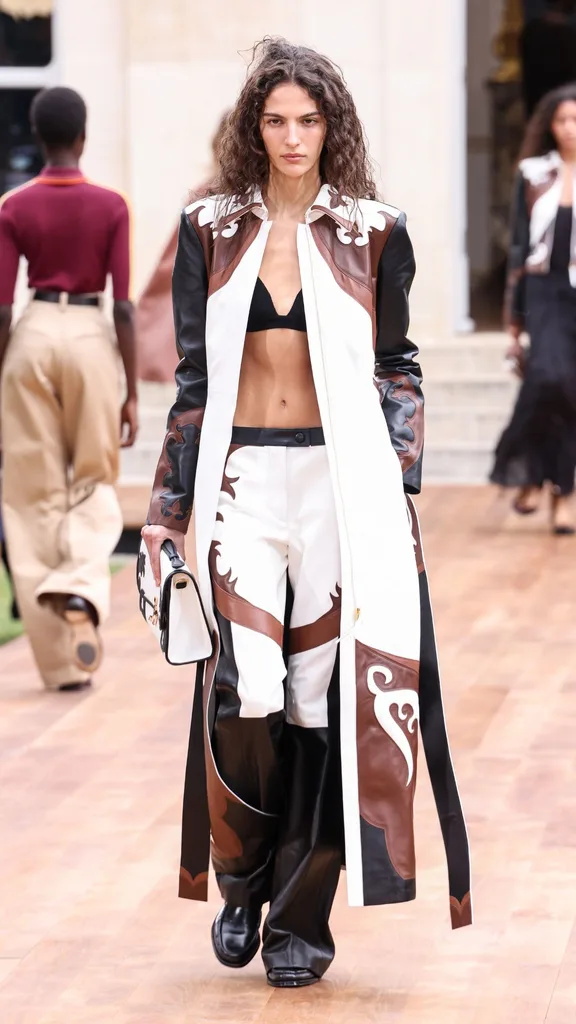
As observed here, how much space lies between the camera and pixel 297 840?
4102 millimetres

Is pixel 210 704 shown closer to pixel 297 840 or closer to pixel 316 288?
pixel 297 840

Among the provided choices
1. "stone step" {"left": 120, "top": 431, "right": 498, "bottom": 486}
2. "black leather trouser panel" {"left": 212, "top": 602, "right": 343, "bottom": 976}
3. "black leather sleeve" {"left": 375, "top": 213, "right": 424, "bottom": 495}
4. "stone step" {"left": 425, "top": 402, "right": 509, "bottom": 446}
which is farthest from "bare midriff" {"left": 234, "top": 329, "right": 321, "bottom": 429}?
"stone step" {"left": 425, "top": 402, "right": 509, "bottom": 446}

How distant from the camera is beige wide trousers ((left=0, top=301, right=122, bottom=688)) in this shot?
677cm

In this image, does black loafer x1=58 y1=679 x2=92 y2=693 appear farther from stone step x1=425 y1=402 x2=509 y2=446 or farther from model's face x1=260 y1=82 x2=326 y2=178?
stone step x1=425 y1=402 x2=509 y2=446

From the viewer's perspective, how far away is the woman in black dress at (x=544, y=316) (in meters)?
9.66

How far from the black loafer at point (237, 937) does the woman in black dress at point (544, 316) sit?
5.88 metres

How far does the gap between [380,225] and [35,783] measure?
7.78 feet

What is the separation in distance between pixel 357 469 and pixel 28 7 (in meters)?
9.18

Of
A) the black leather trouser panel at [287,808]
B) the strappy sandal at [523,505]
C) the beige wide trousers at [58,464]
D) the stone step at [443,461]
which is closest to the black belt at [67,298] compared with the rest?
the beige wide trousers at [58,464]

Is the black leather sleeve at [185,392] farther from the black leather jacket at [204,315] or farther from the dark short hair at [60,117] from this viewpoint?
the dark short hair at [60,117]

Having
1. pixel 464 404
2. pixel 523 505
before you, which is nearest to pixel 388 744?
pixel 523 505

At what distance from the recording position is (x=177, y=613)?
4047 millimetres

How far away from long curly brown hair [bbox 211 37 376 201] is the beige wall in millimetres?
7931

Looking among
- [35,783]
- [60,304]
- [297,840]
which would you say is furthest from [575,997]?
[60,304]
